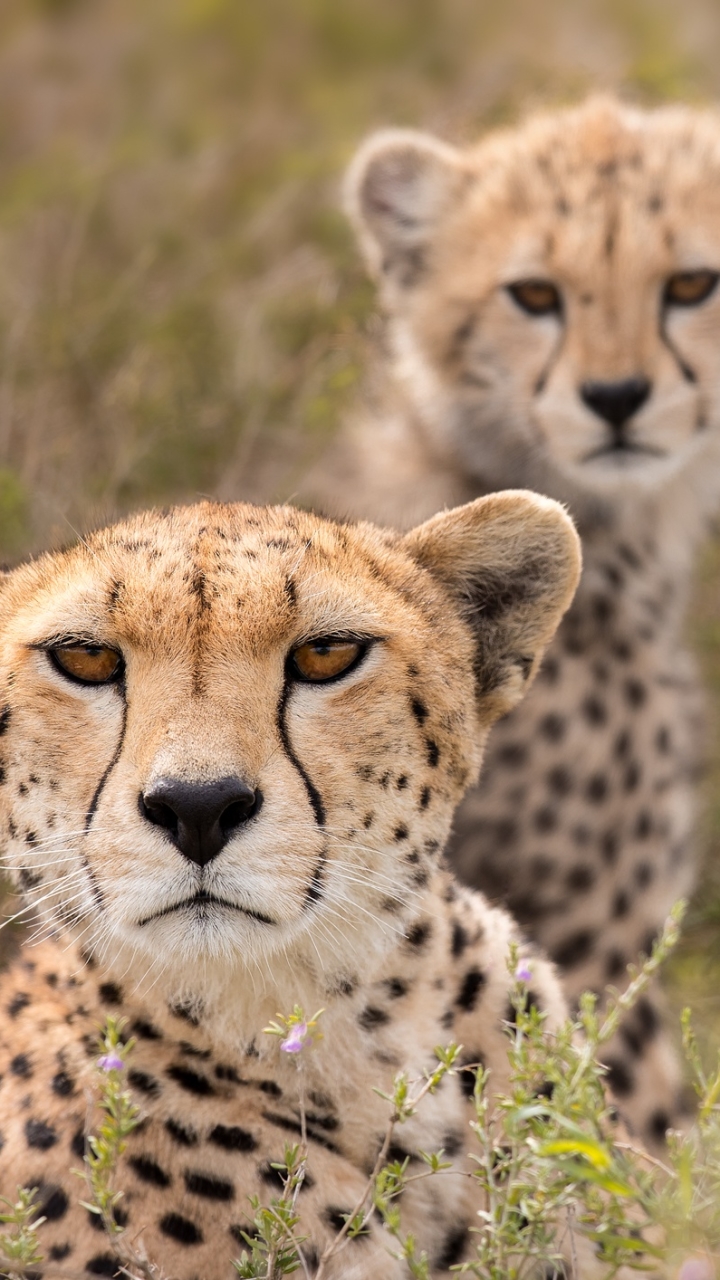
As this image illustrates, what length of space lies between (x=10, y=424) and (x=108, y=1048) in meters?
2.96

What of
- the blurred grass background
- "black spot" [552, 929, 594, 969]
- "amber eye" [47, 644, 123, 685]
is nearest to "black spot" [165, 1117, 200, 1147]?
"amber eye" [47, 644, 123, 685]

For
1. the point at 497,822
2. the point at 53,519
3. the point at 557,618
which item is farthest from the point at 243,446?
the point at 557,618

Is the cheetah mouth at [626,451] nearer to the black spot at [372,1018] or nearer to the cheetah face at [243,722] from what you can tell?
the cheetah face at [243,722]

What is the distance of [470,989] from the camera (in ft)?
7.52

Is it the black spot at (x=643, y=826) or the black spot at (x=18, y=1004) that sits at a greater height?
the black spot at (x=18, y=1004)

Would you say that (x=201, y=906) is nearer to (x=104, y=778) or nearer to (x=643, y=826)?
(x=104, y=778)

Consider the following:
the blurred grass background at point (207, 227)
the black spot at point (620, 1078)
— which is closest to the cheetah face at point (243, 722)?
the blurred grass background at point (207, 227)

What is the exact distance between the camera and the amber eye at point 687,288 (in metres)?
3.78

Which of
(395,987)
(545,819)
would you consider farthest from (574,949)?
(395,987)

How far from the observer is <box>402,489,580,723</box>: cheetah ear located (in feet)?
7.43

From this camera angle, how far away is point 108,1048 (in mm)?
1762

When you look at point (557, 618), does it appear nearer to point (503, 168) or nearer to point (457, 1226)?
point (457, 1226)

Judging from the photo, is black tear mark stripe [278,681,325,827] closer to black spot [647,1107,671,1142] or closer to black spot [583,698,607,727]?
black spot [647,1107,671,1142]

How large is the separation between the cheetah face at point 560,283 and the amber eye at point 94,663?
189 centimetres
